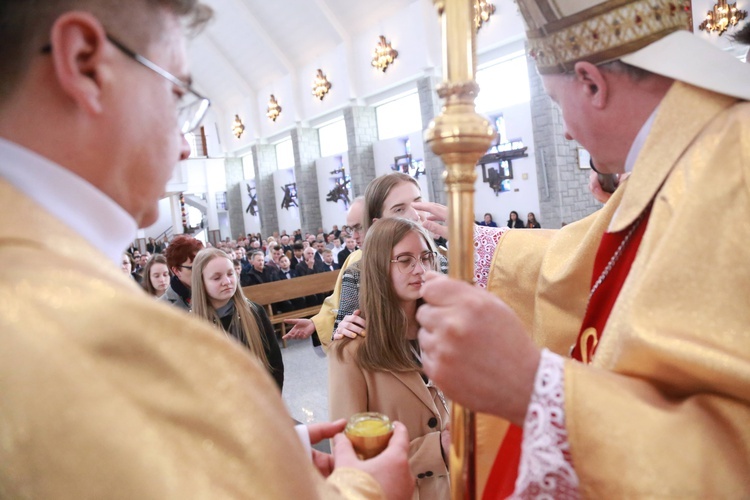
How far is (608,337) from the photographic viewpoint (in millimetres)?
937

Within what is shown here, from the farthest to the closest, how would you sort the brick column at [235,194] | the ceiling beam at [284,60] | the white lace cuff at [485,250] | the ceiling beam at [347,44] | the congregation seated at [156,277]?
the brick column at [235,194] → the ceiling beam at [284,60] → the ceiling beam at [347,44] → the congregation seated at [156,277] → the white lace cuff at [485,250]

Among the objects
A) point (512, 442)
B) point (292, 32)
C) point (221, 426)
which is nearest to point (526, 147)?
point (292, 32)

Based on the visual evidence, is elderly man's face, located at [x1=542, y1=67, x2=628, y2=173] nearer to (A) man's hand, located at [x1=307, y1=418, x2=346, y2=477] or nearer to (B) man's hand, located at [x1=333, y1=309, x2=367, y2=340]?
(A) man's hand, located at [x1=307, y1=418, x2=346, y2=477]

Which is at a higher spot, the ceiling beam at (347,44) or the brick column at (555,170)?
the ceiling beam at (347,44)

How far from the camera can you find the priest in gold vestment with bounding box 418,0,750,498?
81 cm

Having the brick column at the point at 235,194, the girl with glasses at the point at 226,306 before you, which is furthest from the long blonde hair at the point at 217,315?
the brick column at the point at 235,194

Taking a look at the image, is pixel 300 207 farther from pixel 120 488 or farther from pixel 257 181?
pixel 120 488

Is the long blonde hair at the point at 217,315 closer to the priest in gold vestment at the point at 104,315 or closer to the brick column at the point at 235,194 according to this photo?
the priest in gold vestment at the point at 104,315

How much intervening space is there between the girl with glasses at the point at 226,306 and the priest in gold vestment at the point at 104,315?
9.00 feet

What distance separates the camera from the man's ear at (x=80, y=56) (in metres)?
0.72

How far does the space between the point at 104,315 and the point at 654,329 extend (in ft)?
2.52

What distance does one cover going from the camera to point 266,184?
2002cm

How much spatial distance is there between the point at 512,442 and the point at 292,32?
15989 millimetres

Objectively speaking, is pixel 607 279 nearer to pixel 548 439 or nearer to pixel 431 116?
pixel 548 439
